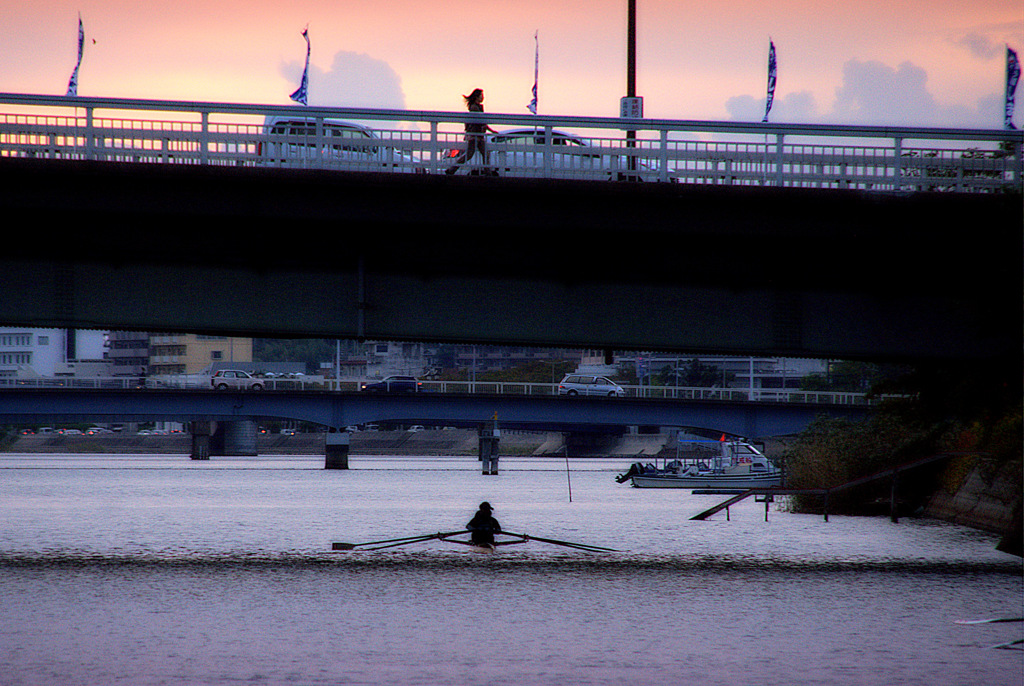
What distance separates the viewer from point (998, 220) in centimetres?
2033

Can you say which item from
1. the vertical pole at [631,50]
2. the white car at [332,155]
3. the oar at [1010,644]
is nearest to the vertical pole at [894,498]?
the vertical pole at [631,50]

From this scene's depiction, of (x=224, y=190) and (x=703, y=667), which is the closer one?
(x=703, y=667)

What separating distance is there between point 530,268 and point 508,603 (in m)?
6.80

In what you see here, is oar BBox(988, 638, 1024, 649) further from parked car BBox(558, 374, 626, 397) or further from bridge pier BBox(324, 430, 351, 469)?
bridge pier BBox(324, 430, 351, 469)

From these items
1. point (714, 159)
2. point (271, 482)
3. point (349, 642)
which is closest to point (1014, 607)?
point (714, 159)

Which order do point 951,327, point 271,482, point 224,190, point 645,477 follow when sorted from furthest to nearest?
A: 1. point 271,482
2. point 645,477
3. point 951,327
4. point 224,190

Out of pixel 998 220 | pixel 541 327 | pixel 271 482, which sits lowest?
pixel 271 482

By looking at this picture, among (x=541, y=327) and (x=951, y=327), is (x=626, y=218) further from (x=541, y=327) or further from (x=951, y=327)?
(x=951, y=327)

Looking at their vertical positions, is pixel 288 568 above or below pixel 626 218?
below

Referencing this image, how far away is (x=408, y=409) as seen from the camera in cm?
8088

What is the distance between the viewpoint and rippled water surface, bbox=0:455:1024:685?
15625 mm

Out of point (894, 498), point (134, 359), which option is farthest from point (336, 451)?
point (134, 359)

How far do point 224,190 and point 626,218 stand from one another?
25.0 ft

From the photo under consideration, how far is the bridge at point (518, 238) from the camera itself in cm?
1989
